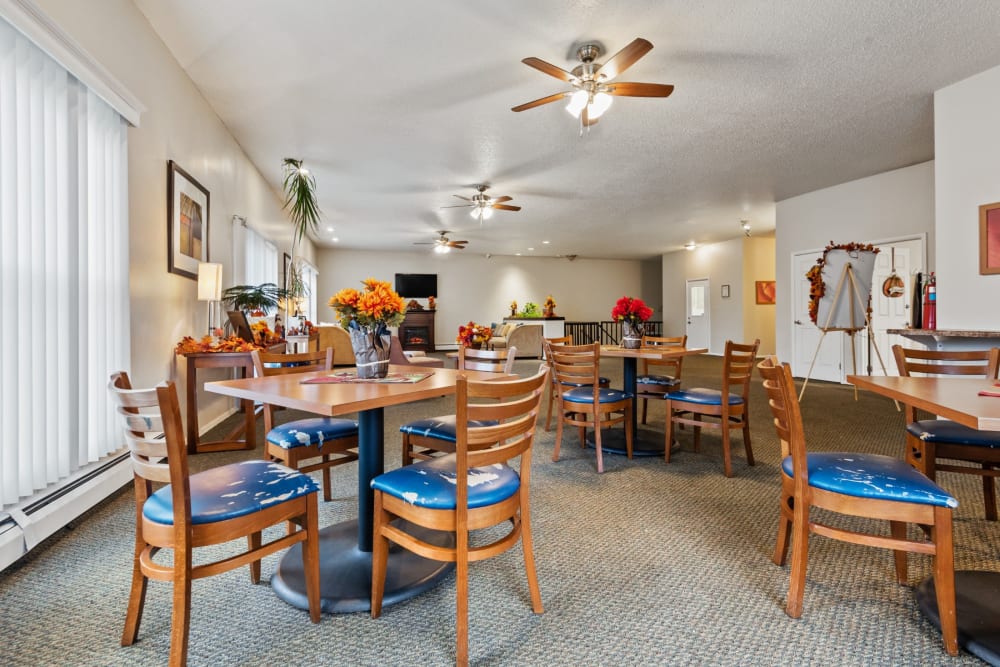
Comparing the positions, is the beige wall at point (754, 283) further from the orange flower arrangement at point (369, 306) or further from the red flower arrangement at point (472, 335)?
the orange flower arrangement at point (369, 306)

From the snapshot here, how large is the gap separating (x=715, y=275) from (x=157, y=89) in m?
11.0

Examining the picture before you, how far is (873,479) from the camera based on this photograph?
1.48 m

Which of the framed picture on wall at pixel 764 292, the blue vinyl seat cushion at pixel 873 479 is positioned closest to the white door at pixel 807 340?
the framed picture on wall at pixel 764 292

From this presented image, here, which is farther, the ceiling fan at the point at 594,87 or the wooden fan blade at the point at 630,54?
the ceiling fan at the point at 594,87

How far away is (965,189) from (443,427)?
4706 mm

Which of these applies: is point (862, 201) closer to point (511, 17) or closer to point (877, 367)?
point (877, 367)

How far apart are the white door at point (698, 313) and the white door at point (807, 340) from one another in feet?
13.3

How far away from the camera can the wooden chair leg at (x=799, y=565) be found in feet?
5.04

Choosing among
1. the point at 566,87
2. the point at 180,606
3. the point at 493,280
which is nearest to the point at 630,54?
the point at 566,87

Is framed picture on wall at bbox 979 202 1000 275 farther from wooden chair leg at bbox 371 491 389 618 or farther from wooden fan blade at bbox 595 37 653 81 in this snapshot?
wooden chair leg at bbox 371 491 389 618

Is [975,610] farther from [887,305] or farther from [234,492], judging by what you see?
[887,305]

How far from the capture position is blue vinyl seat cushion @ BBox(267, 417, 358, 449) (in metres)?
1.97

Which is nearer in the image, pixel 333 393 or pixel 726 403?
pixel 333 393

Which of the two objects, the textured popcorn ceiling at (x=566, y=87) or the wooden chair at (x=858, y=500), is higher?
the textured popcorn ceiling at (x=566, y=87)
